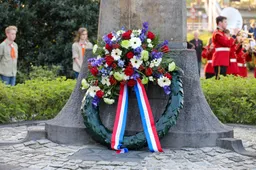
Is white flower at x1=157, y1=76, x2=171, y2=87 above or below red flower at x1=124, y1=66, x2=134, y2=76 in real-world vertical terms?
below

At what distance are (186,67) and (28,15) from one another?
970 centimetres

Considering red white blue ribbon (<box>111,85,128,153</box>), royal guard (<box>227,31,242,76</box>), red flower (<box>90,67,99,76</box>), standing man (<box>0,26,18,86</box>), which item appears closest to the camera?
red white blue ribbon (<box>111,85,128,153</box>)

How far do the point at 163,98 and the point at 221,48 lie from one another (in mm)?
8829

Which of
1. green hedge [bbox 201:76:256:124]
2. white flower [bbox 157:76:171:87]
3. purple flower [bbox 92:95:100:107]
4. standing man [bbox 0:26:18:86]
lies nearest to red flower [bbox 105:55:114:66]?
purple flower [bbox 92:95:100:107]

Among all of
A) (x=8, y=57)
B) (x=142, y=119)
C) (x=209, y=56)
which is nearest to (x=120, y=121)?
(x=142, y=119)

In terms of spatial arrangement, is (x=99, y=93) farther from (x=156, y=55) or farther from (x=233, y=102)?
(x=233, y=102)

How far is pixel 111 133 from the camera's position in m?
6.86

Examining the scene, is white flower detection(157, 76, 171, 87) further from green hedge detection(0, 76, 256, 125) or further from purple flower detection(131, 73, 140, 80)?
green hedge detection(0, 76, 256, 125)

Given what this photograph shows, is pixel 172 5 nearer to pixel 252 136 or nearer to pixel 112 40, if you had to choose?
pixel 112 40

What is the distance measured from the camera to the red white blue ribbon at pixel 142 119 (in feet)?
22.0

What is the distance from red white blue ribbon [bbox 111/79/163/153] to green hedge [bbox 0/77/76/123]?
9.28ft

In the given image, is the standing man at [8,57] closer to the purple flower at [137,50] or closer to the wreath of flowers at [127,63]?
the wreath of flowers at [127,63]

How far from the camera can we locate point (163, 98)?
282 inches

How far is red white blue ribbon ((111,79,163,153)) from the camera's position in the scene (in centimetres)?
671
